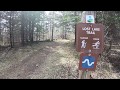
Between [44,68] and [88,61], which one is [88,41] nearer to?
[88,61]

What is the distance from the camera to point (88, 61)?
13.1 feet

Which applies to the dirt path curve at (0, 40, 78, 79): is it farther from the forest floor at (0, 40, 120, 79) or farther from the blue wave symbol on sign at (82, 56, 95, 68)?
the blue wave symbol on sign at (82, 56, 95, 68)

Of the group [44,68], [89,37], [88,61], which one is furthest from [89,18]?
[44,68]

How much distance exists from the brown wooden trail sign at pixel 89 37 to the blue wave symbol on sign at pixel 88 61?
142 millimetres

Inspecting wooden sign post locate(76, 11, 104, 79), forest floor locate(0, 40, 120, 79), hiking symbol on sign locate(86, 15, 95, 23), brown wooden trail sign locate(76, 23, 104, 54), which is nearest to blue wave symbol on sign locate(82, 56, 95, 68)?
wooden sign post locate(76, 11, 104, 79)

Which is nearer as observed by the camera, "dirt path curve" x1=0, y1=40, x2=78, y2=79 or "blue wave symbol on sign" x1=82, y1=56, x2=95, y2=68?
"blue wave symbol on sign" x1=82, y1=56, x2=95, y2=68

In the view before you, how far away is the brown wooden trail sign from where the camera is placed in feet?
12.7

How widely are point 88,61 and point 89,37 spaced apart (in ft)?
1.61

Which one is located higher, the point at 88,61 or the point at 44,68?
the point at 88,61

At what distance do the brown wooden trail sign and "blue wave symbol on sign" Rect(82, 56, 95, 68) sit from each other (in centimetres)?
14

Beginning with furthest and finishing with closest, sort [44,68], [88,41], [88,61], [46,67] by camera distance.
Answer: [46,67] < [44,68] < [88,61] < [88,41]
